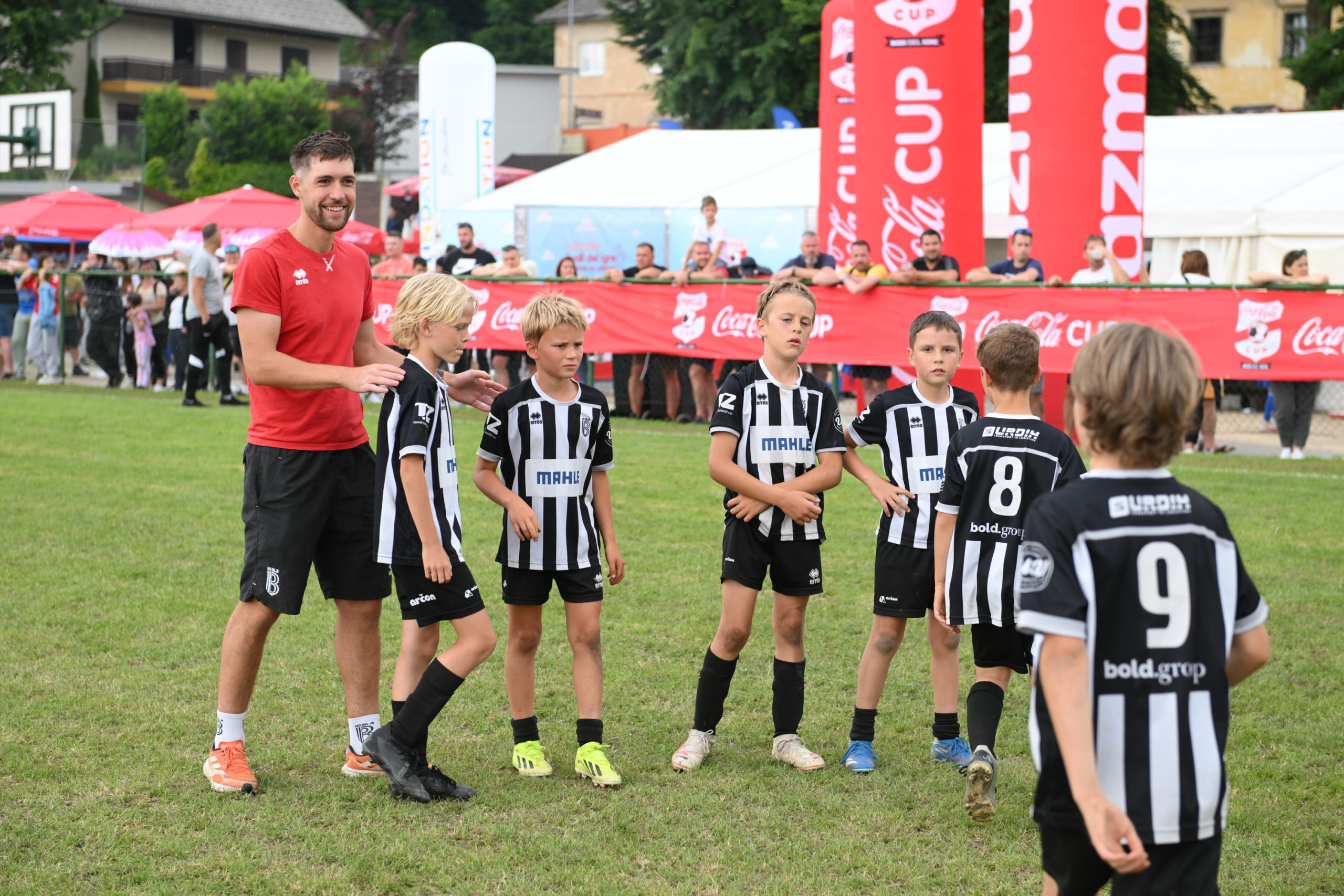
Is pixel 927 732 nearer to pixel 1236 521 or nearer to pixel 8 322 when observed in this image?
pixel 1236 521

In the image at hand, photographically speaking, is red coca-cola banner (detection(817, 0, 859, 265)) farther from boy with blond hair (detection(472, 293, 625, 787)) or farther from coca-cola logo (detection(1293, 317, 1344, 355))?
boy with blond hair (detection(472, 293, 625, 787))

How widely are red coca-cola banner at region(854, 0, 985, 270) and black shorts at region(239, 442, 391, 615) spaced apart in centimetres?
1133

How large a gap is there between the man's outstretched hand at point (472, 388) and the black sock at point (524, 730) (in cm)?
117

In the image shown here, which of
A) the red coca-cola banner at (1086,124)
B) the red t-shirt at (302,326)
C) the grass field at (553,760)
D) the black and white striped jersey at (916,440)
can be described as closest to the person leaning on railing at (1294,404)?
the red coca-cola banner at (1086,124)

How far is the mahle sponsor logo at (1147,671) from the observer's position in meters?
2.50

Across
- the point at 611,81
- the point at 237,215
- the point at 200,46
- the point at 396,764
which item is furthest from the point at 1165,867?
the point at 200,46

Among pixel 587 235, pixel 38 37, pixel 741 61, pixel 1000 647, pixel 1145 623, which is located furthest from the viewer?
pixel 38 37

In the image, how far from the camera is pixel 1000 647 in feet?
14.7

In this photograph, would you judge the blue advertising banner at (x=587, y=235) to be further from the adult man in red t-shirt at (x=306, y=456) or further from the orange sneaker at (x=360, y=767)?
the orange sneaker at (x=360, y=767)

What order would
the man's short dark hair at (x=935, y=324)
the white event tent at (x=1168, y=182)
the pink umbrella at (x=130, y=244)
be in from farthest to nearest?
the pink umbrella at (x=130, y=244) → the white event tent at (x=1168, y=182) → the man's short dark hair at (x=935, y=324)

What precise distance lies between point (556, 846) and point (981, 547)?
1689 millimetres

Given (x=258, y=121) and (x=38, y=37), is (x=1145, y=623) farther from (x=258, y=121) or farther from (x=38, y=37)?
(x=258, y=121)

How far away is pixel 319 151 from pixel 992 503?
2.58m

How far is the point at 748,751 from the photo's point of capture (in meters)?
5.12
